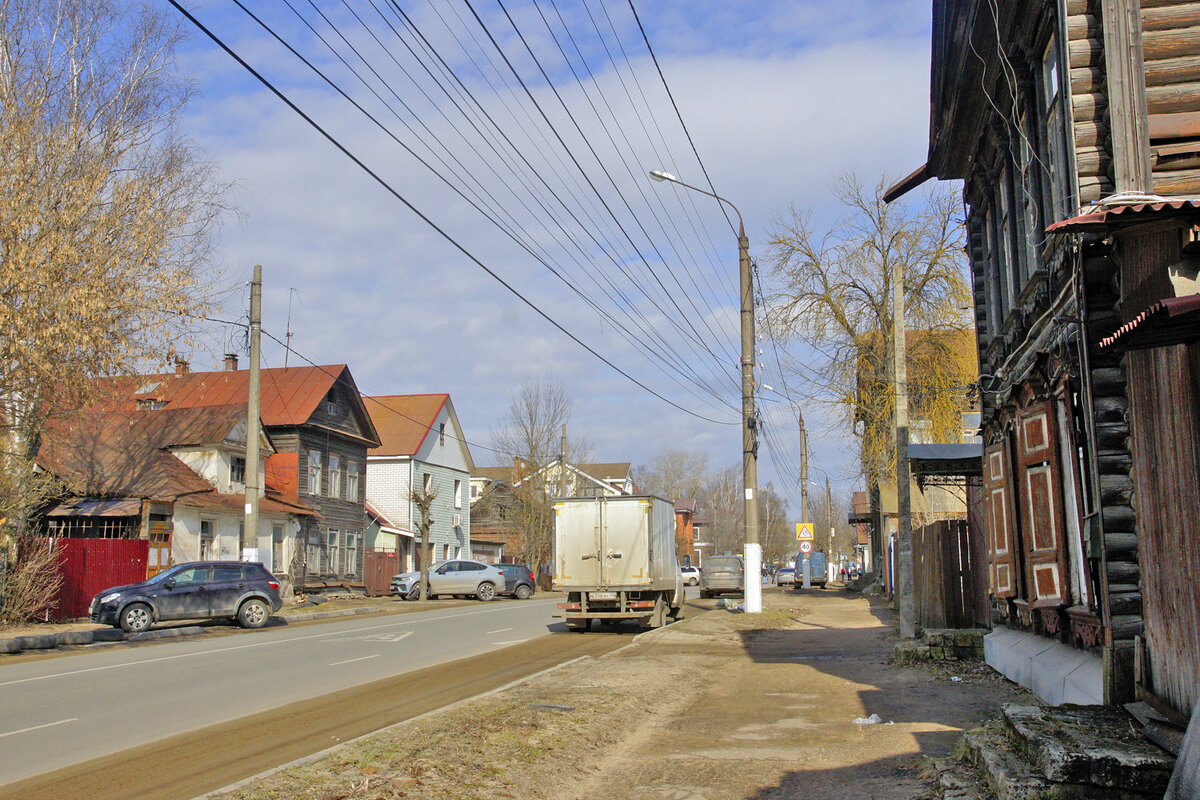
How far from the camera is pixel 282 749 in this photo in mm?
8703

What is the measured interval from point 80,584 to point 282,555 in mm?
13369

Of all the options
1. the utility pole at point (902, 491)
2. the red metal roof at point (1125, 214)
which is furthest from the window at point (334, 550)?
the red metal roof at point (1125, 214)

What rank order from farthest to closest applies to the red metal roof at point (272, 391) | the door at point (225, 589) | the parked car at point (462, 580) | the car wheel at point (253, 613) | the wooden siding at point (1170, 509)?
the red metal roof at point (272, 391), the parked car at point (462, 580), the car wheel at point (253, 613), the door at point (225, 589), the wooden siding at point (1170, 509)

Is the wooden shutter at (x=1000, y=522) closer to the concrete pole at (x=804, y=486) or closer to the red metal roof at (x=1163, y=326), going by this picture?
the red metal roof at (x=1163, y=326)

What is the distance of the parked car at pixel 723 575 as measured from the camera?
125 ft

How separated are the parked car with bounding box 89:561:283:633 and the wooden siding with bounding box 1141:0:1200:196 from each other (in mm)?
21479

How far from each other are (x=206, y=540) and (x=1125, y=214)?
107 ft

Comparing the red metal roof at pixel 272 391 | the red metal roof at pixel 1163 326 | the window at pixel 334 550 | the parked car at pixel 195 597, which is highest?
the red metal roof at pixel 272 391

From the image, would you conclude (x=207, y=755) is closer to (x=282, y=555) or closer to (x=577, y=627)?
(x=577, y=627)

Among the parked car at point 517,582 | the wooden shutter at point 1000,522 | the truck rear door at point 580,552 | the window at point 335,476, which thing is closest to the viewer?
the wooden shutter at point 1000,522

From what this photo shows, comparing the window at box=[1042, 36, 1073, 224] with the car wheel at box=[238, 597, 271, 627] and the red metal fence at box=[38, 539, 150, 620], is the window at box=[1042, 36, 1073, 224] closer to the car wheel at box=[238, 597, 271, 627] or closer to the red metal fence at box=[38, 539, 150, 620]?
the car wheel at box=[238, 597, 271, 627]

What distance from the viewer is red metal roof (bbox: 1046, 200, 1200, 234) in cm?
660

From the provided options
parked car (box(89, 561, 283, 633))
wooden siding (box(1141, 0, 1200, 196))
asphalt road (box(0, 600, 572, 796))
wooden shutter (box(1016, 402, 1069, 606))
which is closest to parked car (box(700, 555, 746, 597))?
asphalt road (box(0, 600, 572, 796))

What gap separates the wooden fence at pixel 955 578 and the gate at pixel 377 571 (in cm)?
3063
